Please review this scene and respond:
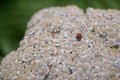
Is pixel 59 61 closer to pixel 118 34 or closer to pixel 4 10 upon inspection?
pixel 118 34

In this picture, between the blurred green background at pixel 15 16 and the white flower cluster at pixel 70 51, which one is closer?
the white flower cluster at pixel 70 51

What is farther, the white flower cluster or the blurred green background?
the blurred green background

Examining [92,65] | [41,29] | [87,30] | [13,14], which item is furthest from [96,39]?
[13,14]

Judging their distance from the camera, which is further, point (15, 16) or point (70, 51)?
point (15, 16)

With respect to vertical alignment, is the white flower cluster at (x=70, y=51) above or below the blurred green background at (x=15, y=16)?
below

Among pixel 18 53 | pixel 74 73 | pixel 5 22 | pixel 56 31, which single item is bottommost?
pixel 74 73
